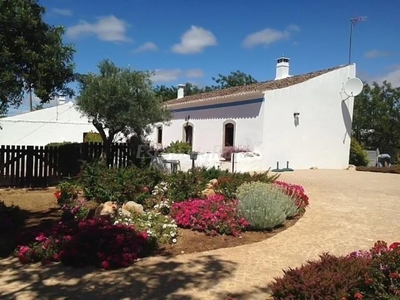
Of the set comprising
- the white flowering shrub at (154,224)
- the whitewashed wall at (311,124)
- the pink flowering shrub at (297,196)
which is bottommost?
the white flowering shrub at (154,224)

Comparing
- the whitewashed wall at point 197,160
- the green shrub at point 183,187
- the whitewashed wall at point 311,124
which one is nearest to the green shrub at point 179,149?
the whitewashed wall at point 197,160

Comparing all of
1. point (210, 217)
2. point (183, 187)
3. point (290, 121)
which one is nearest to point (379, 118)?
point (290, 121)

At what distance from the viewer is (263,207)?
21.9 ft

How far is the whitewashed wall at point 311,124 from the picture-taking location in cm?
1628

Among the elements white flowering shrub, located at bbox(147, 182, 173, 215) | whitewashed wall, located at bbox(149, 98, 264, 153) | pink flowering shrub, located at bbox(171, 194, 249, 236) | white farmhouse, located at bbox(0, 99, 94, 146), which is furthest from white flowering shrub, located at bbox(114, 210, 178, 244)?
white farmhouse, located at bbox(0, 99, 94, 146)

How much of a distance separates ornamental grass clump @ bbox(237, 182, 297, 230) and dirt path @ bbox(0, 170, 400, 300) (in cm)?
30

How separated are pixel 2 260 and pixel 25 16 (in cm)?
429

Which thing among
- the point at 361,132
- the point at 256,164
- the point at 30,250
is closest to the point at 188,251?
the point at 30,250

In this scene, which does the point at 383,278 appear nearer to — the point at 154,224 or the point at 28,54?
the point at 154,224

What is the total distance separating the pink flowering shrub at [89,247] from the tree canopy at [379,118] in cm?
2630

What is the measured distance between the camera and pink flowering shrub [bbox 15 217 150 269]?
4.96 meters

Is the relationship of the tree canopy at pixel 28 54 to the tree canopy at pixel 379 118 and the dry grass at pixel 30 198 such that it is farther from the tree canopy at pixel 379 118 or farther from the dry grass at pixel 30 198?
the tree canopy at pixel 379 118

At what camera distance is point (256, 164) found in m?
16.0

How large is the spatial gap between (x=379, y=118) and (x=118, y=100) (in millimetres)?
22654
